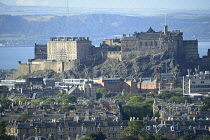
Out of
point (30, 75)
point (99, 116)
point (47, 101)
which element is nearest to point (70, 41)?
point (30, 75)

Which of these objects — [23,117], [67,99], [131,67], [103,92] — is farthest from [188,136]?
[131,67]

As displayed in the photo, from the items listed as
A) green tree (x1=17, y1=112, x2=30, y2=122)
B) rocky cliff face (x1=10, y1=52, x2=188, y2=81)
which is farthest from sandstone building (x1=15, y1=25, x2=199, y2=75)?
green tree (x1=17, y1=112, x2=30, y2=122)

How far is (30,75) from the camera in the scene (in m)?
157

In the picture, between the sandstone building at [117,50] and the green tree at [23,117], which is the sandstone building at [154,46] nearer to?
the sandstone building at [117,50]

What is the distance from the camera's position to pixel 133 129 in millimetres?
72688

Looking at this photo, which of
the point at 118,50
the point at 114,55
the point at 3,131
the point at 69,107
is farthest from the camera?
the point at 118,50

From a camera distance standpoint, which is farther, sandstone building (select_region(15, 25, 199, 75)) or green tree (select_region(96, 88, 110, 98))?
sandstone building (select_region(15, 25, 199, 75))

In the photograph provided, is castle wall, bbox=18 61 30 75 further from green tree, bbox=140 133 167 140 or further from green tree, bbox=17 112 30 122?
green tree, bbox=140 133 167 140

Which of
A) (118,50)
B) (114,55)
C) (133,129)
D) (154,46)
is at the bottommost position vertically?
(133,129)

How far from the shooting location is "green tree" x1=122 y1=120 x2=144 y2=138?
71.8m

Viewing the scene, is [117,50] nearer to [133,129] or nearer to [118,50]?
[118,50]

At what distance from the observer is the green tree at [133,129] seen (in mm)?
71794

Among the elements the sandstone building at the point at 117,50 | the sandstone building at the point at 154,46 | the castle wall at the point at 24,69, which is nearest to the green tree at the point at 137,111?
the sandstone building at the point at 154,46

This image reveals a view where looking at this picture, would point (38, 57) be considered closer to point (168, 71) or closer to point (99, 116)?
point (168, 71)
